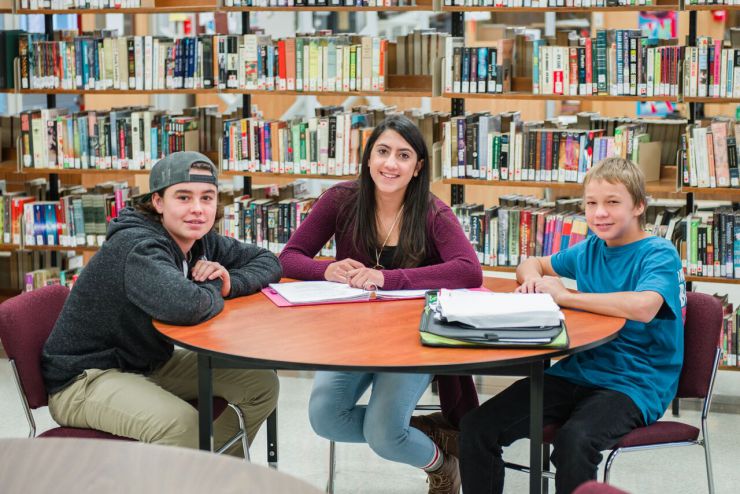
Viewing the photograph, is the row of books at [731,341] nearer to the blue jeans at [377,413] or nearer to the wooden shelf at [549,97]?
the wooden shelf at [549,97]

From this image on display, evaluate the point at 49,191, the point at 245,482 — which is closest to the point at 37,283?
the point at 49,191

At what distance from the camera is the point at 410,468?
3.72m

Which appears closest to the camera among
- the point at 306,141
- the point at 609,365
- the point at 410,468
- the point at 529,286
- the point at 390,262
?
the point at 609,365

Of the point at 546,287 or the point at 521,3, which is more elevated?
the point at 521,3

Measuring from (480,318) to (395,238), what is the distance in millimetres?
847

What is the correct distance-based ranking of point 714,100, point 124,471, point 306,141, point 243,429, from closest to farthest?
point 124,471
point 243,429
point 714,100
point 306,141

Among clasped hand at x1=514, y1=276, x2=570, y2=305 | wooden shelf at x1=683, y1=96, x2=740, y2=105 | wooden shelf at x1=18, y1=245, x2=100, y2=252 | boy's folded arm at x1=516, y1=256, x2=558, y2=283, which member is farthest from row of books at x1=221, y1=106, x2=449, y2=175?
clasped hand at x1=514, y1=276, x2=570, y2=305

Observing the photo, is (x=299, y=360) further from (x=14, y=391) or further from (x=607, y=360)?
(x=14, y=391)

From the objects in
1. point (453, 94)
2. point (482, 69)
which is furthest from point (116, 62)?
point (482, 69)

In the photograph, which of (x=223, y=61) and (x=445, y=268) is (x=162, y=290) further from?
(x=223, y=61)

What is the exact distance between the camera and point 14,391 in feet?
15.1

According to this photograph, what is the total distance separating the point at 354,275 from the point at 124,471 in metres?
1.54

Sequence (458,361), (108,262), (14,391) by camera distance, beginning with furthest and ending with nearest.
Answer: (14,391) → (108,262) → (458,361)

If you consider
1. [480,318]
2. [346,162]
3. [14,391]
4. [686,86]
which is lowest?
[14,391]
